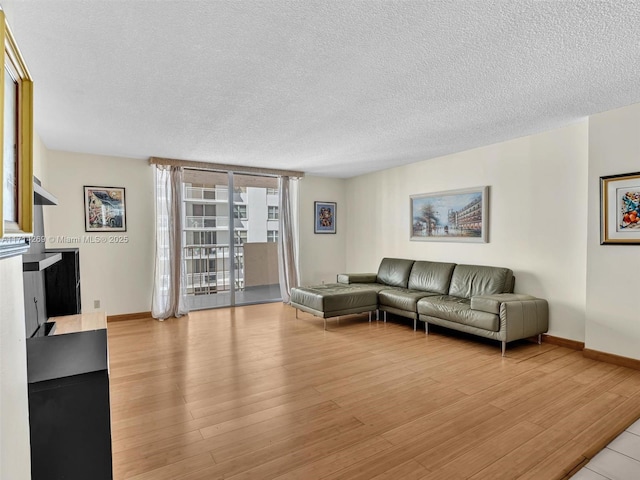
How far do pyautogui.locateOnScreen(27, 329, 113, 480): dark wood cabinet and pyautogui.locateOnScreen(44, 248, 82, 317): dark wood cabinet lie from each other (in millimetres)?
1907

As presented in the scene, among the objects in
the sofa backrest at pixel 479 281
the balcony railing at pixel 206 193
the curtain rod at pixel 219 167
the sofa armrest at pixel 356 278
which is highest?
the curtain rod at pixel 219 167

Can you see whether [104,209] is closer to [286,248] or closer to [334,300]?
[286,248]

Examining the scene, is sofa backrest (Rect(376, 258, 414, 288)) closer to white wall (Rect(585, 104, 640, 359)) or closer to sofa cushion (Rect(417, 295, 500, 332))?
sofa cushion (Rect(417, 295, 500, 332))

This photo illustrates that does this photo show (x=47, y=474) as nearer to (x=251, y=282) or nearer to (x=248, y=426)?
(x=248, y=426)

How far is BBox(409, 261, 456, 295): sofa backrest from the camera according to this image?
16.3ft

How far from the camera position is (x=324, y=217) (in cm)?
720

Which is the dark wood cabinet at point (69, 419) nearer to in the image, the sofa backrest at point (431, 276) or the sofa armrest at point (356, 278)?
the sofa backrest at point (431, 276)

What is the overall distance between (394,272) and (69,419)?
16.0 feet

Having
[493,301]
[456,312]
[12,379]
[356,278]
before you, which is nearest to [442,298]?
[456,312]

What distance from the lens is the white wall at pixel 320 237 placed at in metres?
6.95

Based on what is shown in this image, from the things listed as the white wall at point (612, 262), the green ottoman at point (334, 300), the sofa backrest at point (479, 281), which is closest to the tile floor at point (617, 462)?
the white wall at point (612, 262)

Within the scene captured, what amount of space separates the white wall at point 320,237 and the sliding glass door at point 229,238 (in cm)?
56

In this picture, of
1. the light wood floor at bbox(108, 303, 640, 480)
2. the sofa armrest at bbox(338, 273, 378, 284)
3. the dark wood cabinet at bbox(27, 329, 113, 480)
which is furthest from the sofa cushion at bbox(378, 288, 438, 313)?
the dark wood cabinet at bbox(27, 329, 113, 480)

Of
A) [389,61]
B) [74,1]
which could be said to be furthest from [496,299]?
[74,1]
